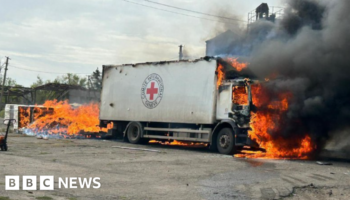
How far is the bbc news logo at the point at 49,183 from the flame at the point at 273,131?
7.10 m

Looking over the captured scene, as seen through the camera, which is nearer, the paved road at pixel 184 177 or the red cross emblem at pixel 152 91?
the paved road at pixel 184 177

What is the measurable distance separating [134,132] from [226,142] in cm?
594

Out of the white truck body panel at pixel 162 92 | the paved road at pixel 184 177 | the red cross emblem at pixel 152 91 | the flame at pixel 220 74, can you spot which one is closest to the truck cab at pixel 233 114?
the flame at pixel 220 74

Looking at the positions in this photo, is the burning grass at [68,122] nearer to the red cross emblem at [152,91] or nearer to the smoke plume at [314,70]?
the red cross emblem at [152,91]

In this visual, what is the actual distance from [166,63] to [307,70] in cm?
618

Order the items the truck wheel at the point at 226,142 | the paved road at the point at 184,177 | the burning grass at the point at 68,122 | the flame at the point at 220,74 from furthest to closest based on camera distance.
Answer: the burning grass at the point at 68,122 → the flame at the point at 220,74 → the truck wheel at the point at 226,142 → the paved road at the point at 184,177

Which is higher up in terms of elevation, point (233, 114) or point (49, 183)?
point (233, 114)

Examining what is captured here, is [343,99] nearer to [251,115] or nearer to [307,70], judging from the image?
[307,70]

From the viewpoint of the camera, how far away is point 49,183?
7.39 metres

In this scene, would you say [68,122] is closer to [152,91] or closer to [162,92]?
[152,91]

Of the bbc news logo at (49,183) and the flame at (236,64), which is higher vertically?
the flame at (236,64)

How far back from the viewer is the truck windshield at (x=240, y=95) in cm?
1409

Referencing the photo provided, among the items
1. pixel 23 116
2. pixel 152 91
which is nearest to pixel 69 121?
pixel 23 116

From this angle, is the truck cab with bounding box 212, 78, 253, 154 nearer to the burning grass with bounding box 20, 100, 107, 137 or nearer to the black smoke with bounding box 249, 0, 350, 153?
the black smoke with bounding box 249, 0, 350, 153
